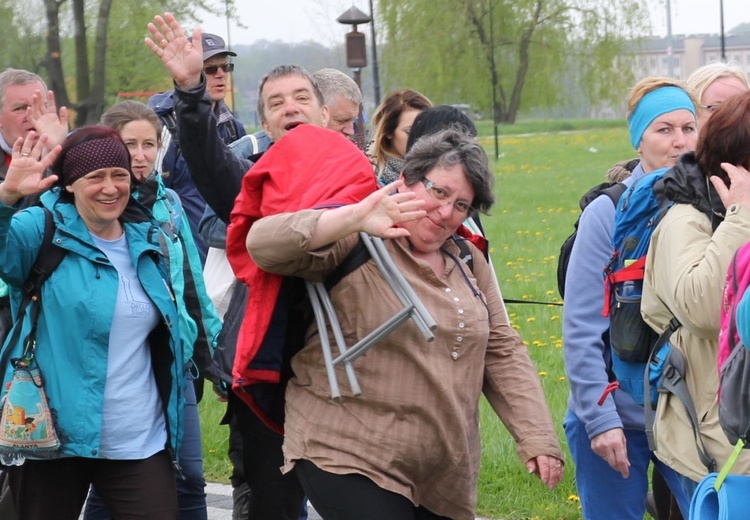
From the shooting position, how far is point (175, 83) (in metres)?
4.09

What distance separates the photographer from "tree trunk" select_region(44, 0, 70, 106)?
23.1 m

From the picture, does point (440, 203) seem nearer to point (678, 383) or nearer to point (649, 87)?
point (678, 383)

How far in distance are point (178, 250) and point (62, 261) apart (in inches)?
19.5

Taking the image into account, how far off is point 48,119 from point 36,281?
90cm

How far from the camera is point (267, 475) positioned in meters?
4.11

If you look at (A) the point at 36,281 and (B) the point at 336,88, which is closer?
(A) the point at 36,281

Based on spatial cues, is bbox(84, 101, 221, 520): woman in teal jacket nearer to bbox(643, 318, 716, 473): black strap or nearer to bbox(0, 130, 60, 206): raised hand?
bbox(0, 130, 60, 206): raised hand

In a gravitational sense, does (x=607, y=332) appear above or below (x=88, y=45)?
below

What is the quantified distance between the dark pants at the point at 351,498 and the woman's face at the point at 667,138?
1591 millimetres

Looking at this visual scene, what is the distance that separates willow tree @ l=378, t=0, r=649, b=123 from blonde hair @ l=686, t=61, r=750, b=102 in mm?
39235

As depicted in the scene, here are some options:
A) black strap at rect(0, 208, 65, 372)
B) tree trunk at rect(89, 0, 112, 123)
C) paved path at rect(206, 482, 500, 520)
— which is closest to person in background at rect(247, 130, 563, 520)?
black strap at rect(0, 208, 65, 372)

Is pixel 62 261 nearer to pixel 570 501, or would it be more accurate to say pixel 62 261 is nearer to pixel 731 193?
pixel 731 193

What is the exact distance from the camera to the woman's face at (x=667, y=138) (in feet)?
13.3

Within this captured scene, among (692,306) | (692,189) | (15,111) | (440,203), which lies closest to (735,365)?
(692,306)
